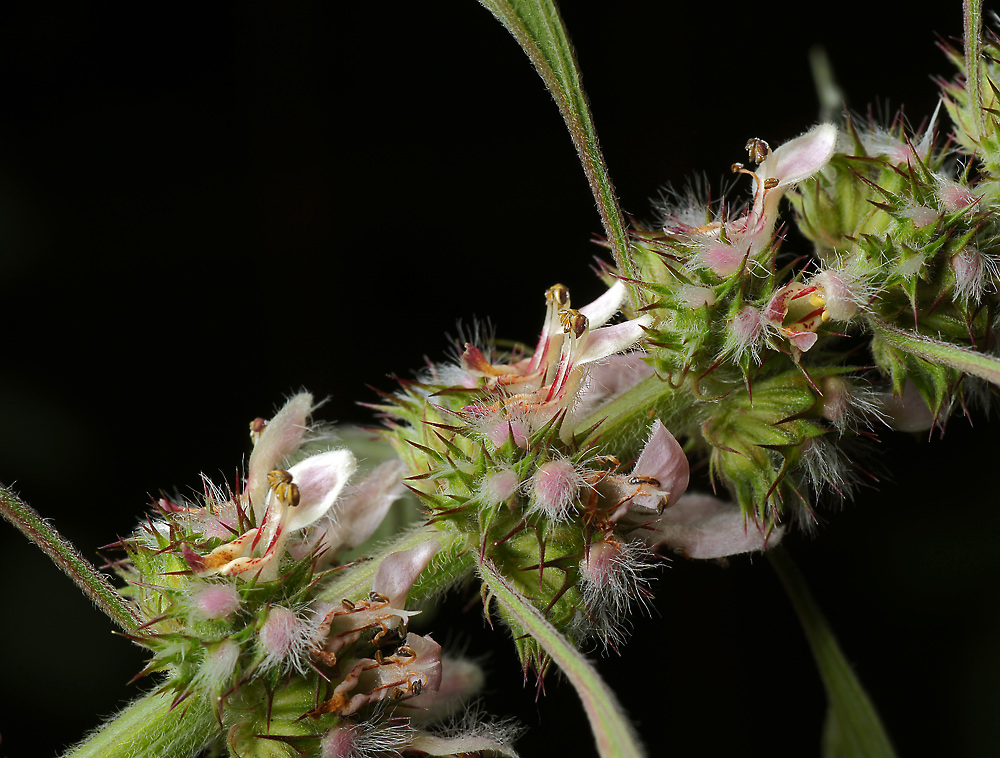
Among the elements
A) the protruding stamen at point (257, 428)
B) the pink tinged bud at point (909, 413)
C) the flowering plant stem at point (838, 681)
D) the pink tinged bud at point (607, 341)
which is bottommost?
the flowering plant stem at point (838, 681)

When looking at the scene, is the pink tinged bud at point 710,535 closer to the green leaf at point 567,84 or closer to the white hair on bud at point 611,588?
the white hair on bud at point 611,588

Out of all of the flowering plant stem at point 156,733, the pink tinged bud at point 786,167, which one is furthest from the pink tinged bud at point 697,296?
the flowering plant stem at point 156,733

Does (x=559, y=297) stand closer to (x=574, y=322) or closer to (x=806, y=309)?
(x=574, y=322)

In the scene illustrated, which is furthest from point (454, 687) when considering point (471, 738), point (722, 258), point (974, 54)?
point (974, 54)

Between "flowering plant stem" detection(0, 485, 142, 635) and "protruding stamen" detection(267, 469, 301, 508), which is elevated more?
"flowering plant stem" detection(0, 485, 142, 635)

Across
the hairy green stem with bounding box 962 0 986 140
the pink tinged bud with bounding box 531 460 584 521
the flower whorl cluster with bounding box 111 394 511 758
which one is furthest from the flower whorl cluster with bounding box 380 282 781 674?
the hairy green stem with bounding box 962 0 986 140

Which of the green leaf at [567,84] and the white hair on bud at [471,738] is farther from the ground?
the green leaf at [567,84]

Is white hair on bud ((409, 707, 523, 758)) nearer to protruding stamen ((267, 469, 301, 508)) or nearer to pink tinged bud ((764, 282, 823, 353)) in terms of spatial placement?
protruding stamen ((267, 469, 301, 508))
